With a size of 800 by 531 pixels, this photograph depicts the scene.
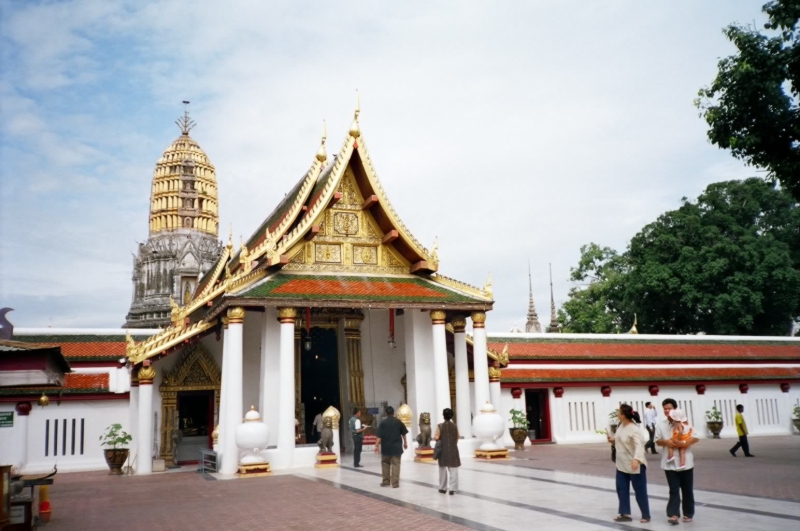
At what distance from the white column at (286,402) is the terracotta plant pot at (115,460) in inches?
163

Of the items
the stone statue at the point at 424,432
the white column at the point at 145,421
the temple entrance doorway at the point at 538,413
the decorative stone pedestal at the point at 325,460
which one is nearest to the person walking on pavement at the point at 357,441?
the decorative stone pedestal at the point at 325,460

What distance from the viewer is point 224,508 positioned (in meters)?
10.8

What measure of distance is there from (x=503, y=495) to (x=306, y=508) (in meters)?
A: 2.91

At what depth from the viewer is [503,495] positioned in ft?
36.7

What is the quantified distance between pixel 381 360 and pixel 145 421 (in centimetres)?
650

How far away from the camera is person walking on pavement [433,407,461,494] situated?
11281 millimetres

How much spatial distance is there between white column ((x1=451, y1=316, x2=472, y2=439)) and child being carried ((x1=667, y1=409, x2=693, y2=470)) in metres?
10.6

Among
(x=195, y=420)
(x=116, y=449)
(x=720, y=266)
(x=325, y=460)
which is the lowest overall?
(x=325, y=460)

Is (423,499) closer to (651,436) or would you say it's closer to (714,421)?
(651,436)

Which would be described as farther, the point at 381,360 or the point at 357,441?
the point at 381,360

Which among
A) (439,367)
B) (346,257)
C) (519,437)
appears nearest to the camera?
(439,367)

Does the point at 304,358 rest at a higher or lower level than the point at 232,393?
higher

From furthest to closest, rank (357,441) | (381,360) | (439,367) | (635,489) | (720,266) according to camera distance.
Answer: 1. (720,266)
2. (381,360)
3. (439,367)
4. (357,441)
5. (635,489)

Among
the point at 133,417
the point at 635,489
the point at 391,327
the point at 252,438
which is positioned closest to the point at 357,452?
the point at 252,438
